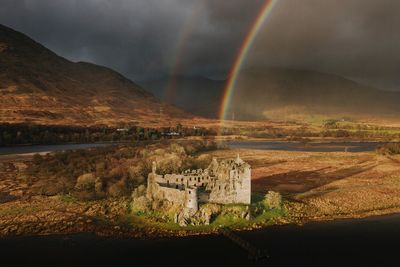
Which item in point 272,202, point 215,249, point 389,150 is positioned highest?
point 389,150

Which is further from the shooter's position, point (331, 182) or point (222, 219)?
point (331, 182)

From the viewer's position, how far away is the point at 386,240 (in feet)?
149

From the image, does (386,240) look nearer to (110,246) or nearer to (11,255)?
(110,246)

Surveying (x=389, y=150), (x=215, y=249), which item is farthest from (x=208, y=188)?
(x=389, y=150)

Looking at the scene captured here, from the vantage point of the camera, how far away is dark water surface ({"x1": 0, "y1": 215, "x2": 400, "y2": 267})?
40094 mm

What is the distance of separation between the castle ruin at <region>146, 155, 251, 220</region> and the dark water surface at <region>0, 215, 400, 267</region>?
19.9 ft

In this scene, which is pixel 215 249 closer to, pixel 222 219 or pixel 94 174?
pixel 222 219

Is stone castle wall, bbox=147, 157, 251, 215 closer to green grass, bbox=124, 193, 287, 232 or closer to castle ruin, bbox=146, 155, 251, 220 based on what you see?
castle ruin, bbox=146, 155, 251, 220

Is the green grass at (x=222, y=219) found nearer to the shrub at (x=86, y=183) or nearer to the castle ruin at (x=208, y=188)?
the castle ruin at (x=208, y=188)

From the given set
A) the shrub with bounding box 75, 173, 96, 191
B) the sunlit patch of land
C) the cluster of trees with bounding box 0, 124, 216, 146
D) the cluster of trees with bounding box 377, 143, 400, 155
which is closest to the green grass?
the sunlit patch of land

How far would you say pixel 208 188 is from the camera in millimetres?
52750

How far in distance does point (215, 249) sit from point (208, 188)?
38.4ft

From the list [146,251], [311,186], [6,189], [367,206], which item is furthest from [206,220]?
[6,189]

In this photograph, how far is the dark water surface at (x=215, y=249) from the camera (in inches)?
1578
